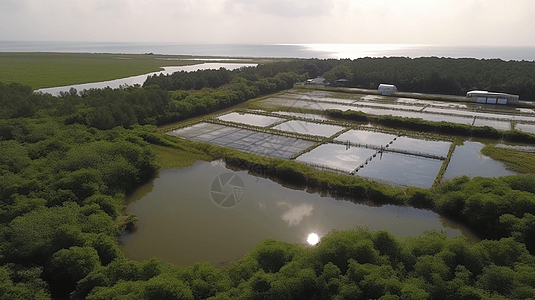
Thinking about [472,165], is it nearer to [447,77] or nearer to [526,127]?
[526,127]

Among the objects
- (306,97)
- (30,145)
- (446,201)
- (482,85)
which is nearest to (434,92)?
(482,85)

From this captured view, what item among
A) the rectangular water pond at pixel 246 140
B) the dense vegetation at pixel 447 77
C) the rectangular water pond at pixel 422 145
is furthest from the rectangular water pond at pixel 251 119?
the dense vegetation at pixel 447 77

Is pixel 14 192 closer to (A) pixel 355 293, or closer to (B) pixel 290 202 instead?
(B) pixel 290 202

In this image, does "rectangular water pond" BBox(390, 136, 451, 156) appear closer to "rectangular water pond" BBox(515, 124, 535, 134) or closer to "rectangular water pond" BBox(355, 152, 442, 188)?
"rectangular water pond" BBox(355, 152, 442, 188)

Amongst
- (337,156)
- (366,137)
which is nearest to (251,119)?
(366,137)

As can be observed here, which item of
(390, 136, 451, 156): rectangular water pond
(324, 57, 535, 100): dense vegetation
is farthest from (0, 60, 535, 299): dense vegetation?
(324, 57, 535, 100): dense vegetation

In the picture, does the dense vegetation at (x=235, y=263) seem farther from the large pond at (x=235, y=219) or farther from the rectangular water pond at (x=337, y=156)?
the rectangular water pond at (x=337, y=156)
